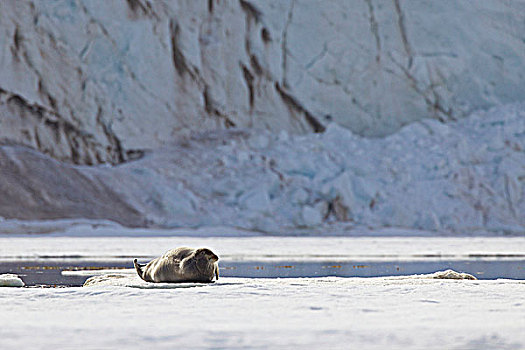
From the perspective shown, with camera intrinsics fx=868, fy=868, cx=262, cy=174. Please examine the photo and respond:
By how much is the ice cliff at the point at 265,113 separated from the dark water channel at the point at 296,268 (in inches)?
342

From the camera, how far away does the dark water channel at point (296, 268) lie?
233 inches

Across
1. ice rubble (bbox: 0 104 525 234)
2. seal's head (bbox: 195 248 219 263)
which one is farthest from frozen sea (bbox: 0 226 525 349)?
ice rubble (bbox: 0 104 525 234)

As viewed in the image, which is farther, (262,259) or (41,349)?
(262,259)

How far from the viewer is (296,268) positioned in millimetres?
7008

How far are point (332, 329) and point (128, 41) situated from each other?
15852 millimetres

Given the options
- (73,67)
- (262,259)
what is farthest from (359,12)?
(262,259)

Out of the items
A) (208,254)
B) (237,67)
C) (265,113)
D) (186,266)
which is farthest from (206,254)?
(265,113)

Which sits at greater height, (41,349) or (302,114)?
(302,114)

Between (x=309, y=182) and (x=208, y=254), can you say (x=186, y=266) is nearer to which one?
(x=208, y=254)

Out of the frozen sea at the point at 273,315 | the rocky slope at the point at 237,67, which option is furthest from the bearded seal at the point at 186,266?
the rocky slope at the point at 237,67

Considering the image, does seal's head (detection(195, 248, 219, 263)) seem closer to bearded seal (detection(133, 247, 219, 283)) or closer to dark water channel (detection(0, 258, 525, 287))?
bearded seal (detection(133, 247, 219, 283))

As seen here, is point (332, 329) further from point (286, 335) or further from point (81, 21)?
point (81, 21)

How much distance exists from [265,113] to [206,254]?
1544 centimetres

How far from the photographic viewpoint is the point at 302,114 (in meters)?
20.6
